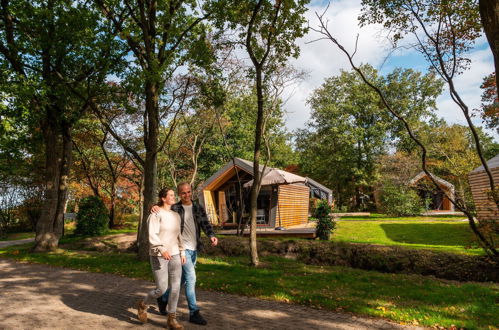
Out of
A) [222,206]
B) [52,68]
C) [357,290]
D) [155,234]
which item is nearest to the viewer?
[155,234]

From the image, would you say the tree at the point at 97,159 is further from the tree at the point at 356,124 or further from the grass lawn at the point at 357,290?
the tree at the point at 356,124

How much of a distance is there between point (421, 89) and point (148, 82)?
40103 millimetres

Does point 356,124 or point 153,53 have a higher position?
point 356,124

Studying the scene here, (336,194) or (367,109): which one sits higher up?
(367,109)

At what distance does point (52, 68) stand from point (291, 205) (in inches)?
618

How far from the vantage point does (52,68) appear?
13.5 m

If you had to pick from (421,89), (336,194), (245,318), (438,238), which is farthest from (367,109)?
(245,318)

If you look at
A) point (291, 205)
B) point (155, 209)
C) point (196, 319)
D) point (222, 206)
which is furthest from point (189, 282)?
point (222, 206)

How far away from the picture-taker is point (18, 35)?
45.8ft

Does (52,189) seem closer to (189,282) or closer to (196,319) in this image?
(189,282)

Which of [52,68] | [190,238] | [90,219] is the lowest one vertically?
[190,238]

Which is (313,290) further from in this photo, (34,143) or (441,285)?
(34,143)

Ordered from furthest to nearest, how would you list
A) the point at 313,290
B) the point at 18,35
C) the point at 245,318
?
the point at 18,35
the point at 313,290
the point at 245,318

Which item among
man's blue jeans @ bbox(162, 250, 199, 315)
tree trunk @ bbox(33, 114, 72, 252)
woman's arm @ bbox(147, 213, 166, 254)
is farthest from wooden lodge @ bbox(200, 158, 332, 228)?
woman's arm @ bbox(147, 213, 166, 254)
